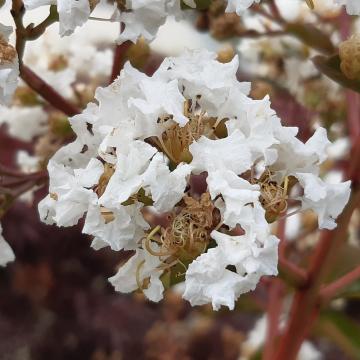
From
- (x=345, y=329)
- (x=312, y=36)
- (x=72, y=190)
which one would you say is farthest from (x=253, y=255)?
(x=345, y=329)

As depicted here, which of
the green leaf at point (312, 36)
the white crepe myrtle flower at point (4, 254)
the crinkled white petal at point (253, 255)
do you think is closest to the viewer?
the crinkled white petal at point (253, 255)

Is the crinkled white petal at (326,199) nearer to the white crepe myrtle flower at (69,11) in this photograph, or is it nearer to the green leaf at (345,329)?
the white crepe myrtle flower at (69,11)

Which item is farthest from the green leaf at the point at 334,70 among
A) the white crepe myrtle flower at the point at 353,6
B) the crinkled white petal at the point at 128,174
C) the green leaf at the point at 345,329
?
the green leaf at the point at 345,329

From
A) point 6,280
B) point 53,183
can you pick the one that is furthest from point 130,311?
point 53,183

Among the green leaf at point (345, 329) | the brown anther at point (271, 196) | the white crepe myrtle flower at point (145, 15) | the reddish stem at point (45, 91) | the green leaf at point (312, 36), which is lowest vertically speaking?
the green leaf at point (345, 329)

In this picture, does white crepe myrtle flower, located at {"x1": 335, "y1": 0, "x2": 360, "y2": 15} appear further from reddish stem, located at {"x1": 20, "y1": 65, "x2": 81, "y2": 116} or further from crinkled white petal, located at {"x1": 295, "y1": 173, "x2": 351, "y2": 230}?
reddish stem, located at {"x1": 20, "y1": 65, "x2": 81, "y2": 116}

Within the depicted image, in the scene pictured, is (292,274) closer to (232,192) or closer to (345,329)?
(232,192)

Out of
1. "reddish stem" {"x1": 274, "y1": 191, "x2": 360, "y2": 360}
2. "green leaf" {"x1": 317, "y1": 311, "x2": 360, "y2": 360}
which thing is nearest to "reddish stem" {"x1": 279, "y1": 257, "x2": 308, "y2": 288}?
"reddish stem" {"x1": 274, "y1": 191, "x2": 360, "y2": 360}
